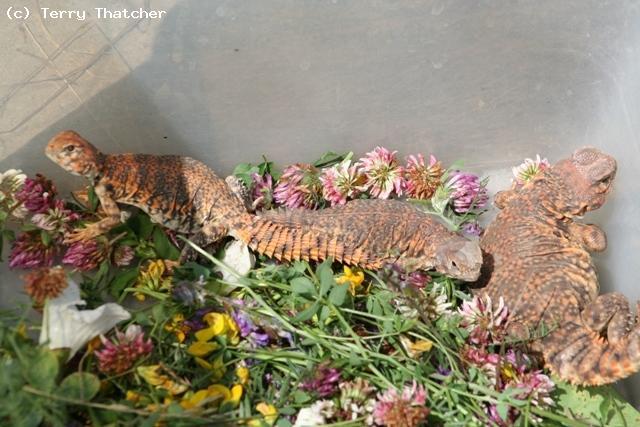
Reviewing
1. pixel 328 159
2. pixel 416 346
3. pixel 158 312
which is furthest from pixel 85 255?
pixel 416 346

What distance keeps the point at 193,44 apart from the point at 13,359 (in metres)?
1.20

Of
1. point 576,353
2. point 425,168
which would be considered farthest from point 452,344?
point 425,168

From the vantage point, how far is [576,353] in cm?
182

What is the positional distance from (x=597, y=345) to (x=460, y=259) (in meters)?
0.47

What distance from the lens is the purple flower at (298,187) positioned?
2.19m

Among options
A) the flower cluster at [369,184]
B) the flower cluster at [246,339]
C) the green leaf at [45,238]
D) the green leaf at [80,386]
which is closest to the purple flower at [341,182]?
the flower cluster at [369,184]

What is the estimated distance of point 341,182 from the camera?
7.18ft

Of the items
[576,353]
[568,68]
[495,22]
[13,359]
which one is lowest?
[576,353]

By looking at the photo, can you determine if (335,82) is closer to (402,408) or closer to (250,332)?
(250,332)

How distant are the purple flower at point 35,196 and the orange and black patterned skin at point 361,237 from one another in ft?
2.03

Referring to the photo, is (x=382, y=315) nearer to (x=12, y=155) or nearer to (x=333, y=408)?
(x=333, y=408)

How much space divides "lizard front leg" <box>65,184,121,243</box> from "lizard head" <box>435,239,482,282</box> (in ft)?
3.38

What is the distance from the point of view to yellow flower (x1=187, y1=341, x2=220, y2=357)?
1.67 meters

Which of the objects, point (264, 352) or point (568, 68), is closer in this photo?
point (264, 352)
